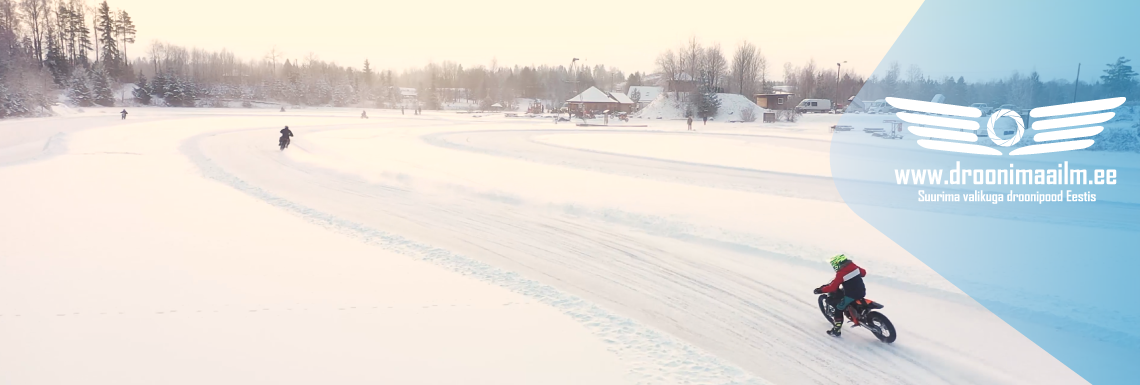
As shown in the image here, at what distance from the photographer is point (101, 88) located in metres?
76.8

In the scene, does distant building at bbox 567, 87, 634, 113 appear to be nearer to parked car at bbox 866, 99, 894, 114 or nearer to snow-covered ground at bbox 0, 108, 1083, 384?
parked car at bbox 866, 99, 894, 114

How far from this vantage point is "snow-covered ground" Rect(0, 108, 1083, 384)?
20.8 feet

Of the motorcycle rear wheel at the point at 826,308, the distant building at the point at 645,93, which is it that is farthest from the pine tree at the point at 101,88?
the motorcycle rear wheel at the point at 826,308

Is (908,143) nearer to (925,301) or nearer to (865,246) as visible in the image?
(865,246)

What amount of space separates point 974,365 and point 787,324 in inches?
77.4

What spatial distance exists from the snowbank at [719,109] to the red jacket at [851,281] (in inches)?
2704

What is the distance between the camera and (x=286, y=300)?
8.13 metres

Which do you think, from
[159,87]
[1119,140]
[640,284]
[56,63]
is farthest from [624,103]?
[640,284]

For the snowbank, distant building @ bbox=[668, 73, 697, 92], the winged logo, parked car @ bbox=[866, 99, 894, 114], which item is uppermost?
distant building @ bbox=[668, 73, 697, 92]

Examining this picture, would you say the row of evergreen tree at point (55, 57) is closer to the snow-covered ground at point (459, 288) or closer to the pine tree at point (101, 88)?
the pine tree at point (101, 88)

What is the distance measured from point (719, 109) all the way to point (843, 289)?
71912mm

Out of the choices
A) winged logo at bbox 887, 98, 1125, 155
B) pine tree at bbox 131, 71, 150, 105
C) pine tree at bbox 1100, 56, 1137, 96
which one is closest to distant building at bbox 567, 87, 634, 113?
pine tree at bbox 131, 71, 150, 105

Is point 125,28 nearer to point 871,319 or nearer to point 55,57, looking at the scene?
point 55,57

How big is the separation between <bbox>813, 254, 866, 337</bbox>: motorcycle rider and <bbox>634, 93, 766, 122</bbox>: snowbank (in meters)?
68.6
